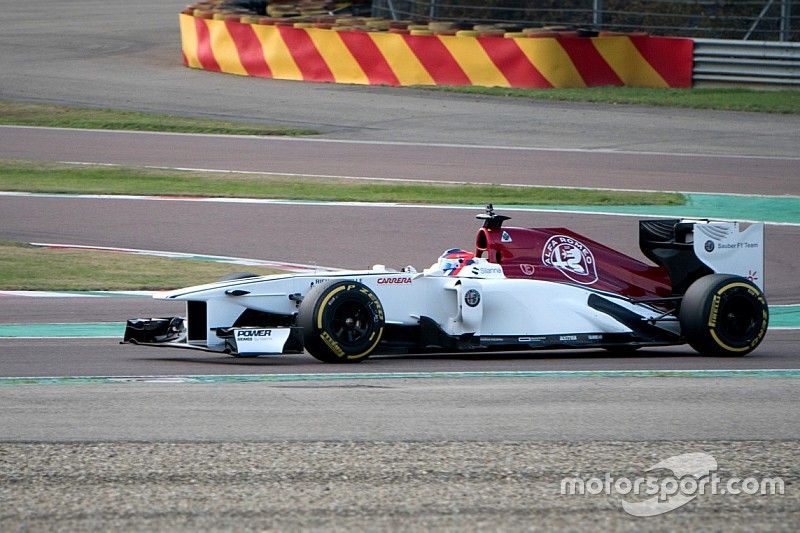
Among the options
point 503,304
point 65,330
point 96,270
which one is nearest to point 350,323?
point 503,304

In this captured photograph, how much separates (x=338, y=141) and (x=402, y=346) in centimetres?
1255

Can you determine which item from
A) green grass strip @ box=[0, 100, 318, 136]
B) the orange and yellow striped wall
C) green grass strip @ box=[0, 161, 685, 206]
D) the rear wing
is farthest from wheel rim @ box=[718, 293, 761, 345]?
the orange and yellow striped wall

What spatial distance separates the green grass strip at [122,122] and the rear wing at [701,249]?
12.7 m

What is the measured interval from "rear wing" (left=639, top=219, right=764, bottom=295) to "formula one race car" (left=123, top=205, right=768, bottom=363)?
11 mm

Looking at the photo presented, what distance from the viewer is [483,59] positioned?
83.9ft

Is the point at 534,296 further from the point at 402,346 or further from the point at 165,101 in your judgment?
the point at 165,101

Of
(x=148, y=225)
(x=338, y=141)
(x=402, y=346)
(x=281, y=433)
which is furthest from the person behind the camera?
(x=338, y=141)

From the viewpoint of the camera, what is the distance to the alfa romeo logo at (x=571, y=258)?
1012 cm

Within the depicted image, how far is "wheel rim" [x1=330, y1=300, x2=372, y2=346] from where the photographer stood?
934 cm

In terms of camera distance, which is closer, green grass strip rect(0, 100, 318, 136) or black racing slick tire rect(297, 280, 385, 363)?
black racing slick tire rect(297, 280, 385, 363)

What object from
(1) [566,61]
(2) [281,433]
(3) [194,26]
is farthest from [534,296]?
(3) [194,26]

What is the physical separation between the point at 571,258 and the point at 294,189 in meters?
8.65

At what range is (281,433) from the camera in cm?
721

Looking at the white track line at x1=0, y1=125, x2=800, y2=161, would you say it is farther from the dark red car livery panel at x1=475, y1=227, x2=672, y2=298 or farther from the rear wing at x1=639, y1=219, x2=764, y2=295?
the dark red car livery panel at x1=475, y1=227, x2=672, y2=298
